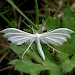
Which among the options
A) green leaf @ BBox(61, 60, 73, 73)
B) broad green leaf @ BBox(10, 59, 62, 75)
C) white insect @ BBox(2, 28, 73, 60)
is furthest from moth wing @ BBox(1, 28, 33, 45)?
green leaf @ BBox(61, 60, 73, 73)

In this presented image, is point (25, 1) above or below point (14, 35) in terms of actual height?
above

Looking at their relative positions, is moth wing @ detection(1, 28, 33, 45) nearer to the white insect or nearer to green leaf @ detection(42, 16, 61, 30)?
the white insect

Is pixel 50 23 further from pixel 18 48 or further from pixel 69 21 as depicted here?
pixel 18 48

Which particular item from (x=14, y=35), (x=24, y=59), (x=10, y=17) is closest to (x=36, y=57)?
(x=24, y=59)

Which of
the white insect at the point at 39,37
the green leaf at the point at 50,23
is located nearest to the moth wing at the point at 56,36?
the white insect at the point at 39,37

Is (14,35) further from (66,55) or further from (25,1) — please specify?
(25,1)

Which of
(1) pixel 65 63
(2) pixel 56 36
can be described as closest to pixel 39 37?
(2) pixel 56 36

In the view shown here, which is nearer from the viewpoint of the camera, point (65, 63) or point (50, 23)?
point (65, 63)
